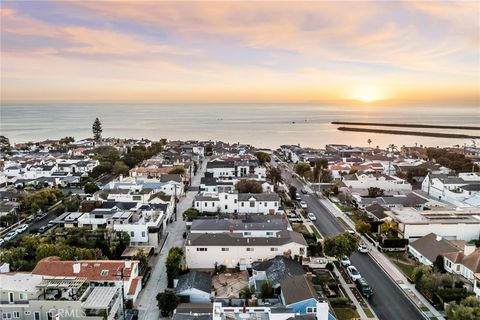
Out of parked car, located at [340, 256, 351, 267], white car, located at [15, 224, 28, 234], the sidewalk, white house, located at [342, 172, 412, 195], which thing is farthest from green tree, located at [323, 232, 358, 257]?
white car, located at [15, 224, 28, 234]

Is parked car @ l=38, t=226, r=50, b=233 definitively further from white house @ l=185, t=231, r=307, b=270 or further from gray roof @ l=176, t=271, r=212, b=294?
gray roof @ l=176, t=271, r=212, b=294

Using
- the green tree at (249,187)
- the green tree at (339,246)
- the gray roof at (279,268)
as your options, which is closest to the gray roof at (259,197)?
the green tree at (249,187)

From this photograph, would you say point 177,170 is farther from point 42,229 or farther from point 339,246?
point 339,246

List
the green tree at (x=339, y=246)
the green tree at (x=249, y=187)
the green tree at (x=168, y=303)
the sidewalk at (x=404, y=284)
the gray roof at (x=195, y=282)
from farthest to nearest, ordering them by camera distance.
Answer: the green tree at (x=249, y=187) < the green tree at (x=339, y=246) < the gray roof at (x=195, y=282) < the sidewalk at (x=404, y=284) < the green tree at (x=168, y=303)

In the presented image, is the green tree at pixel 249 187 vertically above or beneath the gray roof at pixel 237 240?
above

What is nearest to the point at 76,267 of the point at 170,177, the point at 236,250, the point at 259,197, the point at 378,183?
the point at 236,250

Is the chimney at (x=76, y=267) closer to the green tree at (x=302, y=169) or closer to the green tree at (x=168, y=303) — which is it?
the green tree at (x=168, y=303)
